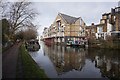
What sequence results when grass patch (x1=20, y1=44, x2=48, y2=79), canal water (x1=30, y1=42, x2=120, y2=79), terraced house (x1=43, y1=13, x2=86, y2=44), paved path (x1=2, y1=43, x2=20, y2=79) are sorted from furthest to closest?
terraced house (x1=43, y1=13, x2=86, y2=44) → canal water (x1=30, y1=42, x2=120, y2=79) → grass patch (x1=20, y1=44, x2=48, y2=79) → paved path (x1=2, y1=43, x2=20, y2=79)

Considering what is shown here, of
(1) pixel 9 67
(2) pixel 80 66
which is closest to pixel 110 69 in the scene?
(2) pixel 80 66

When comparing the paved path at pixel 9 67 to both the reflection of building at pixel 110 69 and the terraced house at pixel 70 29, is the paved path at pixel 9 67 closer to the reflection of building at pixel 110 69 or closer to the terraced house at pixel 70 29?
the reflection of building at pixel 110 69

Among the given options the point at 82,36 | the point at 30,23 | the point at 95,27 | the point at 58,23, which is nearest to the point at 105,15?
the point at 95,27

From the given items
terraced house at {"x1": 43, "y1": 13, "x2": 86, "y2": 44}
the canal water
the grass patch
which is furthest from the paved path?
terraced house at {"x1": 43, "y1": 13, "x2": 86, "y2": 44}

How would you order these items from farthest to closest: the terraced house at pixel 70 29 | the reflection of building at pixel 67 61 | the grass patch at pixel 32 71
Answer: the terraced house at pixel 70 29 → the reflection of building at pixel 67 61 → the grass patch at pixel 32 71

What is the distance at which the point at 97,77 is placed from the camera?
51.4 feet

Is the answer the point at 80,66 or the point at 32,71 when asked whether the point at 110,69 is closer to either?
the point at 80,66

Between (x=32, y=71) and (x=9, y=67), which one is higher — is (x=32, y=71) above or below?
below

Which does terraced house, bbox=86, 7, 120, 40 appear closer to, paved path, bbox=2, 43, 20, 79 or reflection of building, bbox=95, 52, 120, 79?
reflection of building, bbox=95, 52, 120, 79

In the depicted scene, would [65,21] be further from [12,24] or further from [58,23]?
[12,24]

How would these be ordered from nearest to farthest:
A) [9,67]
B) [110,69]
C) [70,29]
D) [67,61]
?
[9,67]
[110,69]
[67,61]
[70,29]

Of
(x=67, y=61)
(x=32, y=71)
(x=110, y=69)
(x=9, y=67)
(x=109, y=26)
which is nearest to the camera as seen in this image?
(x=32, y=71)

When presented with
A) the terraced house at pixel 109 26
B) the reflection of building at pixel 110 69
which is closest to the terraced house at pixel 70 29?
the terraced house at pixel 109 26

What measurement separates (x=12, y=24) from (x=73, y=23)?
4062 centimetres
